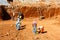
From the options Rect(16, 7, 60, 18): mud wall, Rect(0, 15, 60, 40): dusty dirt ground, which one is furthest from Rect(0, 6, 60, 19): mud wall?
Rect(0, 15, 60, 40): dusty dirt ground

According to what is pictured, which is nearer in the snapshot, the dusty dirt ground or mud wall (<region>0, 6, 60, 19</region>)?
the dusty dirt ground

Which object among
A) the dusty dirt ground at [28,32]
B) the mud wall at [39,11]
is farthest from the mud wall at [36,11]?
the dusty dirt ground at [28,32]

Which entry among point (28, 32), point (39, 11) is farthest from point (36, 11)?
point (28, 32)

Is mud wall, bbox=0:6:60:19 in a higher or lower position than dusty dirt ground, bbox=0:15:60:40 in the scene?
higher

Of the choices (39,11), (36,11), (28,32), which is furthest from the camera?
(36,11)

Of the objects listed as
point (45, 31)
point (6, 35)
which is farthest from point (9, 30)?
point (45, 31)

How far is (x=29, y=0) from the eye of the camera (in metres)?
23.1

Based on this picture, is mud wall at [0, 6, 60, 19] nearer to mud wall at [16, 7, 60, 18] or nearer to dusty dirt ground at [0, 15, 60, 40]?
mud wall at [16, 7, 60, 18]

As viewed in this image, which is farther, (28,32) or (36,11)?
(36,11)

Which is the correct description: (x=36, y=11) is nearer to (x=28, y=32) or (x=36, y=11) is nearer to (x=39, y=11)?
(x=39, y=11)

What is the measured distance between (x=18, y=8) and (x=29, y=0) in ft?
5.93

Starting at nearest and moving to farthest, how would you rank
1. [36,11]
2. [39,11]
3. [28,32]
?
[28,32] < [39,11] < [36,11]

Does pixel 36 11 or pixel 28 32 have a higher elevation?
pixel 36 11

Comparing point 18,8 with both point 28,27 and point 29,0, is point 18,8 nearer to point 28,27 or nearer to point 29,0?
Result: point 29,0
